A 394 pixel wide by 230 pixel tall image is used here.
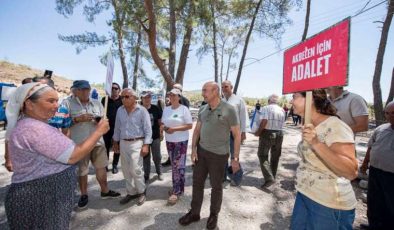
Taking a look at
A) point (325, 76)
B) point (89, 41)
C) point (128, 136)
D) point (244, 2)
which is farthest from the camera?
point (244, 2)

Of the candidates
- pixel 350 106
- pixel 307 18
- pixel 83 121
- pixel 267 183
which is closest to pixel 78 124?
pixel 83 121

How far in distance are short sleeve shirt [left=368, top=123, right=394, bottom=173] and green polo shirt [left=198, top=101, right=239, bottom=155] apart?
76.3 inches

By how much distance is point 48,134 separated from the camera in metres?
1.75

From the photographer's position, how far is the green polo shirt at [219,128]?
10.5 feet

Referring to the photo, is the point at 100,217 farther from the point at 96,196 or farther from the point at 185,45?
the point at 185,45

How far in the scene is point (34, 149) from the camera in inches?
67.8

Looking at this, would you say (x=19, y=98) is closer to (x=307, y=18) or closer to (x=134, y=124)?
(x=134, y=124)

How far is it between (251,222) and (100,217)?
2.16 metres

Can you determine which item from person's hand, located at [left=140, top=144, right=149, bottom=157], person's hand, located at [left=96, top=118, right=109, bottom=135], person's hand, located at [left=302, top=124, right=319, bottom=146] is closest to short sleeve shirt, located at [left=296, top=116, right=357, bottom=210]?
person's hand, located at [left=302, top=124, right=319, bottom=146]

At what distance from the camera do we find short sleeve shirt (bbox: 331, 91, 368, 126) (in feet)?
11.1

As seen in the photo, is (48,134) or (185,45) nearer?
(48,134)

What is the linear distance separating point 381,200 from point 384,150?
2.15 ft

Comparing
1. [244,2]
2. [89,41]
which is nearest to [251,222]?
[89,41]

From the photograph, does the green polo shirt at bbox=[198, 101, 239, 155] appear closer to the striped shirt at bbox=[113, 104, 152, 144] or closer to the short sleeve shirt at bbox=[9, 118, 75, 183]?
the striped shirt at bbox=[113, 104, 152, 144]
